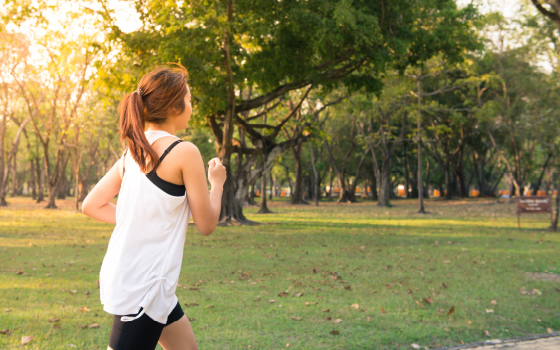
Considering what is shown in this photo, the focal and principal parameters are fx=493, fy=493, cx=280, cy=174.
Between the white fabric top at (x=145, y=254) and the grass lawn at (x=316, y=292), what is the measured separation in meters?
3.25

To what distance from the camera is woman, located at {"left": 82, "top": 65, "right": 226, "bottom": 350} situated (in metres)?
2.11

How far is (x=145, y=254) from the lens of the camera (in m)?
2.11

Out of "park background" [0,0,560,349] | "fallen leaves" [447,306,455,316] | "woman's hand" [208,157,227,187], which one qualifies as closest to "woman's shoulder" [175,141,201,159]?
"woman's hand" [208,157,227,187]

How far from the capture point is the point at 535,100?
3606cm

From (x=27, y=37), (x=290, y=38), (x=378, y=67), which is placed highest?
(x=27, y=37)

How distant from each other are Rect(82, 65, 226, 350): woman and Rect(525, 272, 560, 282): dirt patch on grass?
28.1ft

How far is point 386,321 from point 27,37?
1154 inches

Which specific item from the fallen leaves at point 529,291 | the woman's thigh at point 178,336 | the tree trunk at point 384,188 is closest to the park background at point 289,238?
the fallen leaves at point 529,291

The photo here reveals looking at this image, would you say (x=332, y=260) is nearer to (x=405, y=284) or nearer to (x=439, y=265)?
(x=439, y=265)

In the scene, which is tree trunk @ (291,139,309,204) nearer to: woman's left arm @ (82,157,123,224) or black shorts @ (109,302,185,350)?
woman's left arm @ (82,157,123,224)

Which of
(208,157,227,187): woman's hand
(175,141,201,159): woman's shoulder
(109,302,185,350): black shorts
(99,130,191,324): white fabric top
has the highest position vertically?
(175,141,201,159): woman's shoulder

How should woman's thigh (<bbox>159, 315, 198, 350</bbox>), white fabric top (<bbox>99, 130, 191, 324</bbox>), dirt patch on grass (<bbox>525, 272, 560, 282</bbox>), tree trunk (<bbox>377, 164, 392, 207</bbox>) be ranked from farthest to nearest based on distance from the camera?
tree trunk (<bbox>377, 164, 392, 207</bbox>) → dirt patch on grass (<bbox>525, 272, 560, 282</bbox>) → woman's thigh (<bbox>159, 315, 198, 350</bbox>) → white fabric top (<bbox>99, 130, 191, 324</bbox>)

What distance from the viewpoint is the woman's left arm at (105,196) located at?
2.47 m

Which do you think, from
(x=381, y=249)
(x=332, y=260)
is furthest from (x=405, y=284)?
(x=381, y=249)
